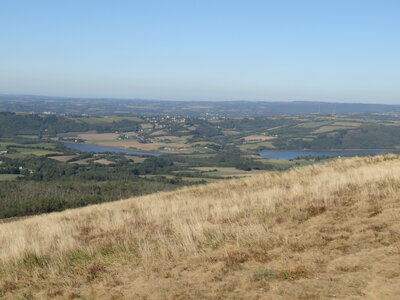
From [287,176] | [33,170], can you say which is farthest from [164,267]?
[33,170]

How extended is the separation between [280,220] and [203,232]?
2137 millimetres

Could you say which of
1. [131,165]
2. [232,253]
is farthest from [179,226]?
[131,165]

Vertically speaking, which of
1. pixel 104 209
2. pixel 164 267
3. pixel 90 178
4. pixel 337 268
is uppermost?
pixel 337 268

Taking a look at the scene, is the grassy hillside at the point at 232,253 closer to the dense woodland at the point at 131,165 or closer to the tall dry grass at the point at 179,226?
the tall dry grass at the point at 179,226

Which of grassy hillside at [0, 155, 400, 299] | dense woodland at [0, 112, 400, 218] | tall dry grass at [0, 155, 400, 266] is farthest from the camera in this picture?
dense woodland at [0, 112, 400, 218]

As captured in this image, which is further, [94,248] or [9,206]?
[9,206]

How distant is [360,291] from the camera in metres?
6.48

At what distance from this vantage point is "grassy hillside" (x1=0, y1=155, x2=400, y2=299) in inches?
281

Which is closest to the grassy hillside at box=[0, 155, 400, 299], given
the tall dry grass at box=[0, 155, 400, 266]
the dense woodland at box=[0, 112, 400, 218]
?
the tall dry grass at box=[0, 155, 400, 266]

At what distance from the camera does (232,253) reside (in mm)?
8820

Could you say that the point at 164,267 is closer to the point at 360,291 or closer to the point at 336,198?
the point at 360,291

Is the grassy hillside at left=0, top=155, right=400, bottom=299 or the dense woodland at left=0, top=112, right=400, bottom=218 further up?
the grassy hillside at left=0, top=155, right=400, bottom=299

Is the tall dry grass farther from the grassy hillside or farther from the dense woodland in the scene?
the dense woodland

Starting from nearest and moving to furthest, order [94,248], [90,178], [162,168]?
[94,248] < [90,178] < [162,168]
